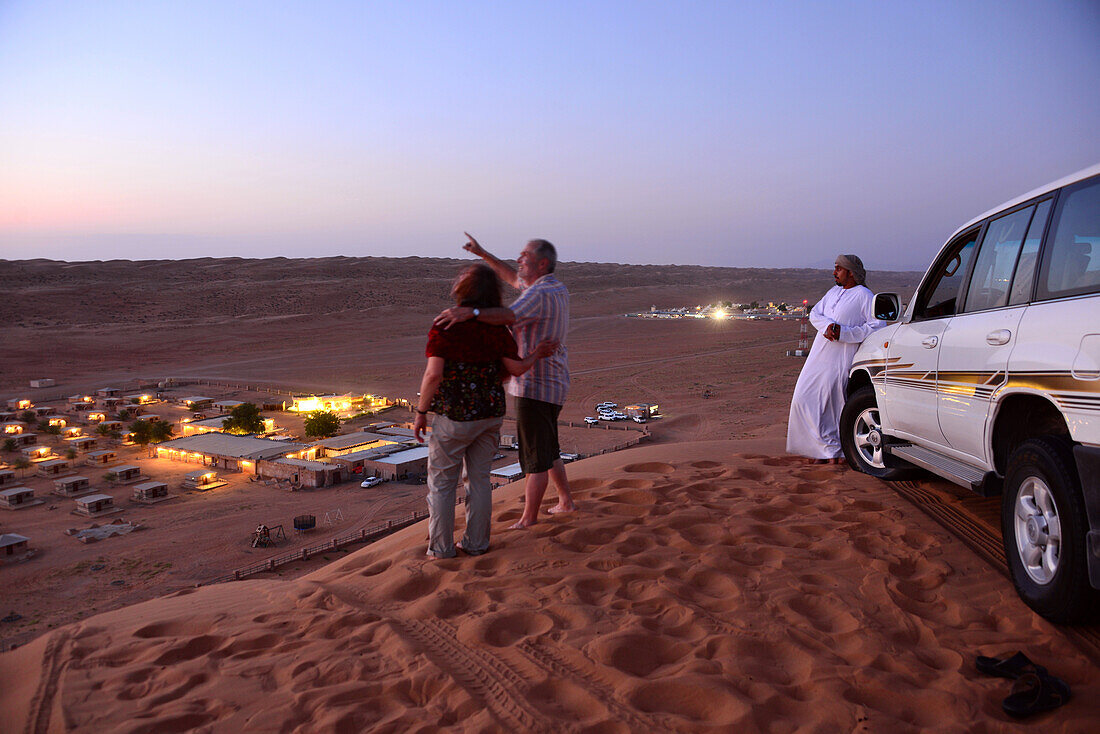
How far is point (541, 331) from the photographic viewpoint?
4750mm

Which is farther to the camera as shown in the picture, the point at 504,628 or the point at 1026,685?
the point at 504,628

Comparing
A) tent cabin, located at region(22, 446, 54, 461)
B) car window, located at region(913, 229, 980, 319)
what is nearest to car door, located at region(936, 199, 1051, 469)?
car window, located at region(913, 229, 980, 319)

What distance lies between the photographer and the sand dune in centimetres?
270

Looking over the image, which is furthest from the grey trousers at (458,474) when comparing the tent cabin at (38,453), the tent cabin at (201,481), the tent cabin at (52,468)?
the tent cabin at (38,453)

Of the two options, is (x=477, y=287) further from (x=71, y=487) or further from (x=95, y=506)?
(x=71, y=487)

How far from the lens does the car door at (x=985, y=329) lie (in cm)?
369

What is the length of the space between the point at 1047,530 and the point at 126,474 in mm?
23934

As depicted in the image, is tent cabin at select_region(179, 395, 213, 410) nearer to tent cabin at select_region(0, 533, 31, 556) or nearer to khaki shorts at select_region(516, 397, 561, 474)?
tent cabin at select_region(0, 533, 31, 556)

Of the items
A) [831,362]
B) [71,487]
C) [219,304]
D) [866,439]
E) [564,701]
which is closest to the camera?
[564,701]

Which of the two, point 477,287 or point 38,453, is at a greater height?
point 477,287

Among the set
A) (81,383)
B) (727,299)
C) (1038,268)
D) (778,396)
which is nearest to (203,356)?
(81,383)

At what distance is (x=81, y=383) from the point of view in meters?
39.5

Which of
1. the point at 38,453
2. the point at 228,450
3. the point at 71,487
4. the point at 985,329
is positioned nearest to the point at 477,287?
the point at 985,329

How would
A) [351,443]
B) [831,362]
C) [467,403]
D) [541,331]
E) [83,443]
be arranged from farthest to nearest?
[83,443]
[351,443]
[831,362]
[541,331]
[467,403]
